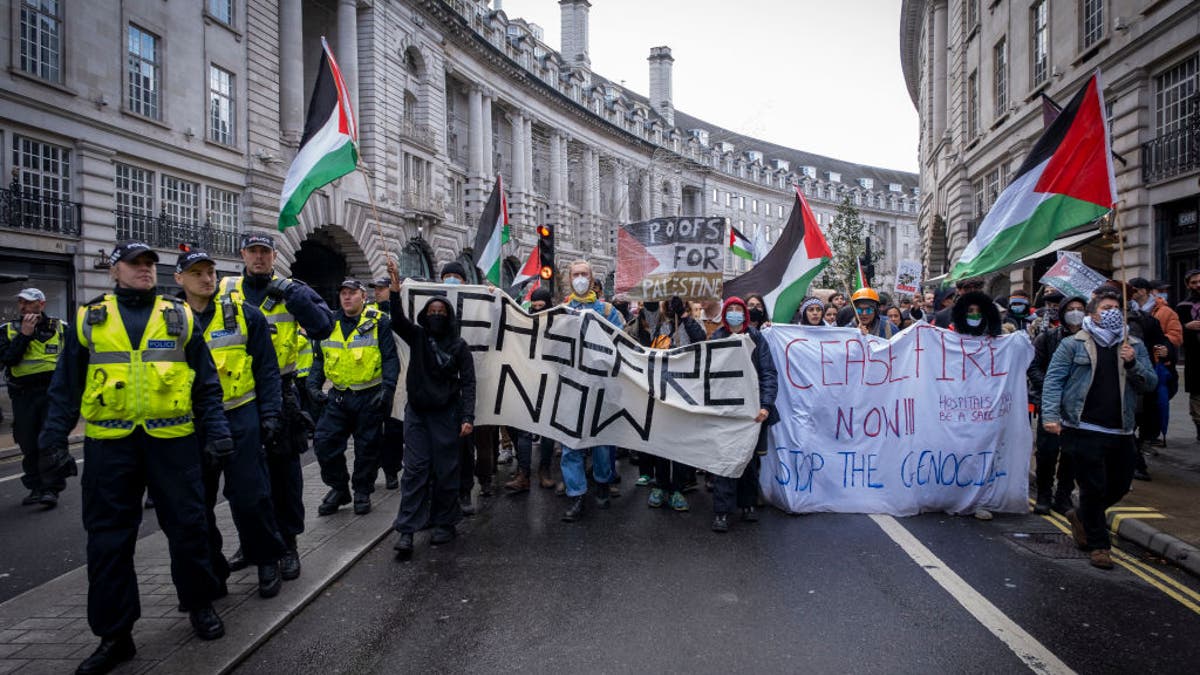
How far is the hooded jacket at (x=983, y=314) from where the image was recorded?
680 centimetres

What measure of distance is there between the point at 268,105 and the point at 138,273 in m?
23.5

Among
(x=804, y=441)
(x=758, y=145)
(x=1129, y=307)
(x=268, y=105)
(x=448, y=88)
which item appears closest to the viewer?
(x=804, y=441)

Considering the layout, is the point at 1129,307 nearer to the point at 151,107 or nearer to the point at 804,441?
the point at 804,441

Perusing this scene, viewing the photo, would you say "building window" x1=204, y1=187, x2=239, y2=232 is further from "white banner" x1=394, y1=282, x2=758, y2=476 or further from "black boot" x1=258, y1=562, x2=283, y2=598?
"black boot" x1=258, y1=562, x2=283, y2=598

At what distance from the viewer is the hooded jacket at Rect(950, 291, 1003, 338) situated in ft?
22.3

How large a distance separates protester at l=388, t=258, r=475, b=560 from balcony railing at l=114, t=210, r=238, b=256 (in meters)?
17.1

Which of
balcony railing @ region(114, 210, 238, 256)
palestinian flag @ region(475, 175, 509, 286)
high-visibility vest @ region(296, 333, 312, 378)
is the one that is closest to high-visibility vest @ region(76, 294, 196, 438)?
high-visibility vest @ region(296, 333, 312, 378)

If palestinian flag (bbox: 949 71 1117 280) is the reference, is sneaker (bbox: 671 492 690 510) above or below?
below

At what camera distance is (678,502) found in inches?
263

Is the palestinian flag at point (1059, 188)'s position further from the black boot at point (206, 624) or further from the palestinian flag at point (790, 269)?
the black boot at point (206, 624)

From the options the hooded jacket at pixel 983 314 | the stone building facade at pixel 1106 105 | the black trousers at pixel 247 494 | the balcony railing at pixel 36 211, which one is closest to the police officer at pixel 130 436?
the black trousers at pixel 247 494

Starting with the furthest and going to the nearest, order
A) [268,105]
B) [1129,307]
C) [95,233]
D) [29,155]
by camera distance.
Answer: [268,105]
[95,233]
[29,155]
[1129,307]

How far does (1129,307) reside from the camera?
25.5 feet

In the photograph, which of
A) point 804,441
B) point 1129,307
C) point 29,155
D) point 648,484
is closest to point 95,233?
point 29,155
